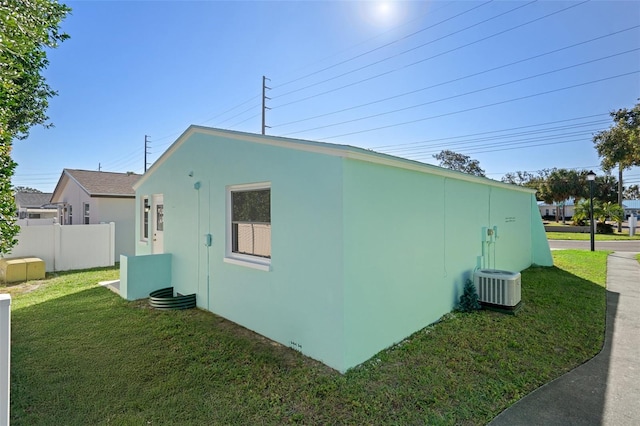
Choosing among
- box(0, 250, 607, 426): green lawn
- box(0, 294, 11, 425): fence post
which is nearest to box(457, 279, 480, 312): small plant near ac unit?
box(0, 250, 607, 426): green lawn

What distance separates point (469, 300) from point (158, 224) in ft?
27.2

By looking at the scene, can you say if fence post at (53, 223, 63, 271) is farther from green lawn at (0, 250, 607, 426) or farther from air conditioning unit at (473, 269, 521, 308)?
air conditioning unit at (473, 269, 521, 308)

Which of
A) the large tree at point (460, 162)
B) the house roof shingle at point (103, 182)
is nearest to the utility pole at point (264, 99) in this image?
the house roof shingle at point (103, 182)

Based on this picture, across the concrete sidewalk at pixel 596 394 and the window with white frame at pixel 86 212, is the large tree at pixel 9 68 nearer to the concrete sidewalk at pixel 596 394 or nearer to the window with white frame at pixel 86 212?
the concrete sidewalk at pixel 596 394

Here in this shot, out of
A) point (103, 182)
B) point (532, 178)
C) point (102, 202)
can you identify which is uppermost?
point (532, 178)

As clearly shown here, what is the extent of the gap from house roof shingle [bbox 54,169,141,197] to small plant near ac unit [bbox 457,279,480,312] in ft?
46.9

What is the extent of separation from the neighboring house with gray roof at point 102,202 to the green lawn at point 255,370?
8.60 meters

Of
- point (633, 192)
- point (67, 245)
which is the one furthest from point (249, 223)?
point (633, 192)

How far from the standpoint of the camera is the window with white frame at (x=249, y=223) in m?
5.12

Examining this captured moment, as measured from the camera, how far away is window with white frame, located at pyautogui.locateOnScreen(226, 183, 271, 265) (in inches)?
202

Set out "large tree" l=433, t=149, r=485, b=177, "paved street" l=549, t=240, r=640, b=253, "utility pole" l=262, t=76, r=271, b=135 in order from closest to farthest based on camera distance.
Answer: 1. "paved street" l=549, t=240, r=640, b=253
2. "utility pole" l=262, t=76, r=271, b=135
3. "large tree" l=433, t=149, r=485, b=177

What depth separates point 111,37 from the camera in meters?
8.77

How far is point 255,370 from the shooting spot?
394 centimetres

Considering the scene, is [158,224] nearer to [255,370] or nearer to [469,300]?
[255,370]
